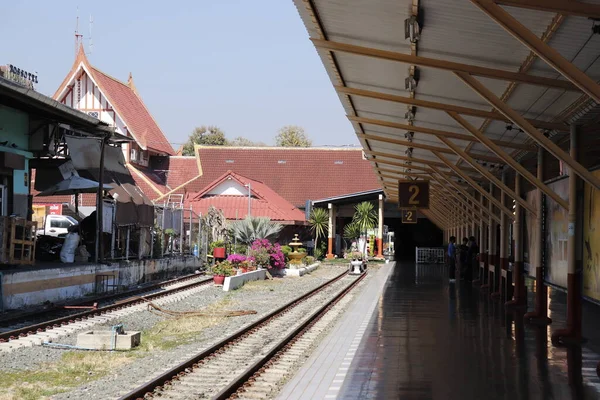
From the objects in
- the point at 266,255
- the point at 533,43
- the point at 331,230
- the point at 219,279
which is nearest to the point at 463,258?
the point at 266,255

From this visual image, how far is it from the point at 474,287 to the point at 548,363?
1458 cm

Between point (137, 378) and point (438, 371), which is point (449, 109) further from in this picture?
point (137, 378)

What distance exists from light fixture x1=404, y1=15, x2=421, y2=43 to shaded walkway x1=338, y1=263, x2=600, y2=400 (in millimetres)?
3746

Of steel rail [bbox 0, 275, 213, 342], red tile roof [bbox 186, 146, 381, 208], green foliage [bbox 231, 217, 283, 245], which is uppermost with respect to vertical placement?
red tile roof [bbox 186, 146, 381, 208]

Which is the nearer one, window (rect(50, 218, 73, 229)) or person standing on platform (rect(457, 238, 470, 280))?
person standing on platform (rect(457, 238, 470, 280))

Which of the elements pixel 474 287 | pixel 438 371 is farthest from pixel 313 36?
pixel 474 287

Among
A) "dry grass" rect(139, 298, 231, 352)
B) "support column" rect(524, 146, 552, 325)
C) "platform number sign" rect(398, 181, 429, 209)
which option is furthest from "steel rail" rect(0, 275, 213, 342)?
"support column" rect(524, 146, 552, 325)

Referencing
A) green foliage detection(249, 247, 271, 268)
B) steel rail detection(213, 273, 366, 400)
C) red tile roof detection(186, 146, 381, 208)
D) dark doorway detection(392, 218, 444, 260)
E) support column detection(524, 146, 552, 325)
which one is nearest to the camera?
steel rail detection(213, 273, 366, 400)

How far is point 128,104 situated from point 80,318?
39.0 m

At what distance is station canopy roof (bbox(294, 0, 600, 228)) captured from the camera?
295 inches

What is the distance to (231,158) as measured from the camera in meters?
56.6

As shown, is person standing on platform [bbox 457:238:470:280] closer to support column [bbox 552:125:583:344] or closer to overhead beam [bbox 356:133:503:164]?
overhead beam [bbox 356:133:503:164]

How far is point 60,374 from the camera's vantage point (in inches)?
389

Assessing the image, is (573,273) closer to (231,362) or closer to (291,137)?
(231,362)
